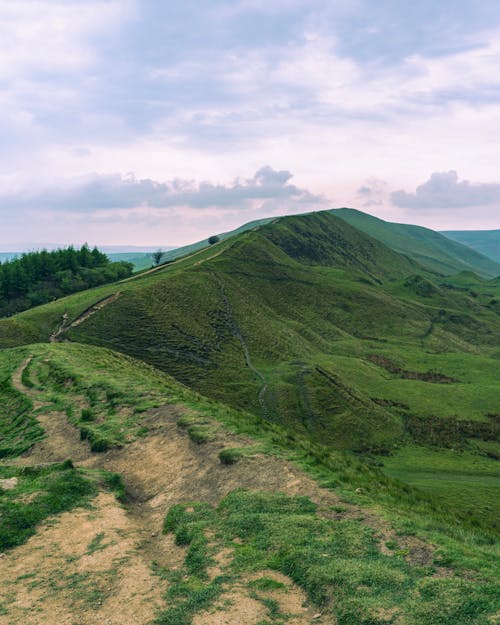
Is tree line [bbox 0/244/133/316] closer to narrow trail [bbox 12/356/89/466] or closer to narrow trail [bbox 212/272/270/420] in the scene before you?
narrow trail [bbox 212/272/270/420]

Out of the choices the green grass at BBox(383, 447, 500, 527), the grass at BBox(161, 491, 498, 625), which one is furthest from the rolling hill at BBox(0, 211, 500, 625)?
the green grass at BBox(383, 447, 500, 527)

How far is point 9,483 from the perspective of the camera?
20.7m

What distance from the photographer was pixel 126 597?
13.6 m

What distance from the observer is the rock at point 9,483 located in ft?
66.4

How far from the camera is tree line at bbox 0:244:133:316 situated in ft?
389

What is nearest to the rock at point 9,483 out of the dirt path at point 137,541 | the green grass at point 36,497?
the green grass at point 36,497

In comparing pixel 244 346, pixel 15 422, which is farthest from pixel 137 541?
pixel 244 346

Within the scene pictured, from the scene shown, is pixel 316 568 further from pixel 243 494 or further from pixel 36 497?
pixel 36 497

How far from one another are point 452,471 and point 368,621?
4775cm

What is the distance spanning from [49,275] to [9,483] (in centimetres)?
12558

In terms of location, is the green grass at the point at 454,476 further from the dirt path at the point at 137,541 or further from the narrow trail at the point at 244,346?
the dirt path at the point at 137,541

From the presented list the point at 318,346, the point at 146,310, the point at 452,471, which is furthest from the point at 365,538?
the point at 318,346

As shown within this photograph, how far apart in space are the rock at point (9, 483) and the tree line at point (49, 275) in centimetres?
10633

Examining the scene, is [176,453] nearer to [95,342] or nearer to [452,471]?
[452,471]
